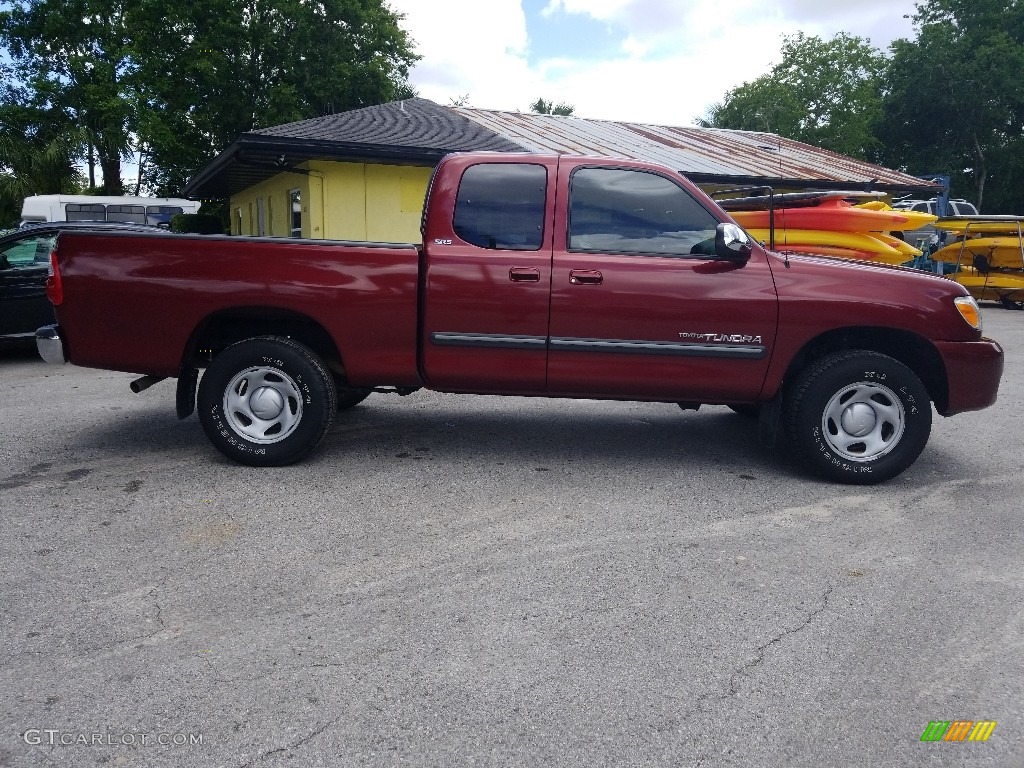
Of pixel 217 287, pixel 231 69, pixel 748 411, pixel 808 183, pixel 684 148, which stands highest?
pixel 231 69

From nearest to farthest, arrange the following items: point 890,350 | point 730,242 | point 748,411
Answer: point 730,242 → point 890,350 → point 748,411

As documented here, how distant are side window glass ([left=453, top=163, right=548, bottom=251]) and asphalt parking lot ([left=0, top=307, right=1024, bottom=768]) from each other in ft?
4.68

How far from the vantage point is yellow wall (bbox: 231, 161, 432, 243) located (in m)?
15.9

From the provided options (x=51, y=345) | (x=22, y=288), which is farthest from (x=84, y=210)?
(x=51, y=345)

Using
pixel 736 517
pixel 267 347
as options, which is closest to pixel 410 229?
pixel 267 347

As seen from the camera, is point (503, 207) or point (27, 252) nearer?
point (503, 207)

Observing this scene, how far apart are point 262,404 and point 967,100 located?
42.3m

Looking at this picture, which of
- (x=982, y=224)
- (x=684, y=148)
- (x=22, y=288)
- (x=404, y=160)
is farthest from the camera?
(x=684, y=148)

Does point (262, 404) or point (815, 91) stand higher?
point (815, 91)

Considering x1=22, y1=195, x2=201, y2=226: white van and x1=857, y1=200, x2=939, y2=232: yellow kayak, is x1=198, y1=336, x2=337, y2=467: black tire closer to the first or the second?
x1=857, y1=200, x2=939, y2=232: yellow kayak

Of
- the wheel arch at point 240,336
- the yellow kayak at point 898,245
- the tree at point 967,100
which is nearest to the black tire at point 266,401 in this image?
the wheel arch at point 240,336

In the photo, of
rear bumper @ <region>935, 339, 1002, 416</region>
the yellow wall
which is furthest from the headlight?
the yellow wall

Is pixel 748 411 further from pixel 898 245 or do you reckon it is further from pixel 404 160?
pixel 404 160

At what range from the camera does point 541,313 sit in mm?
5000
